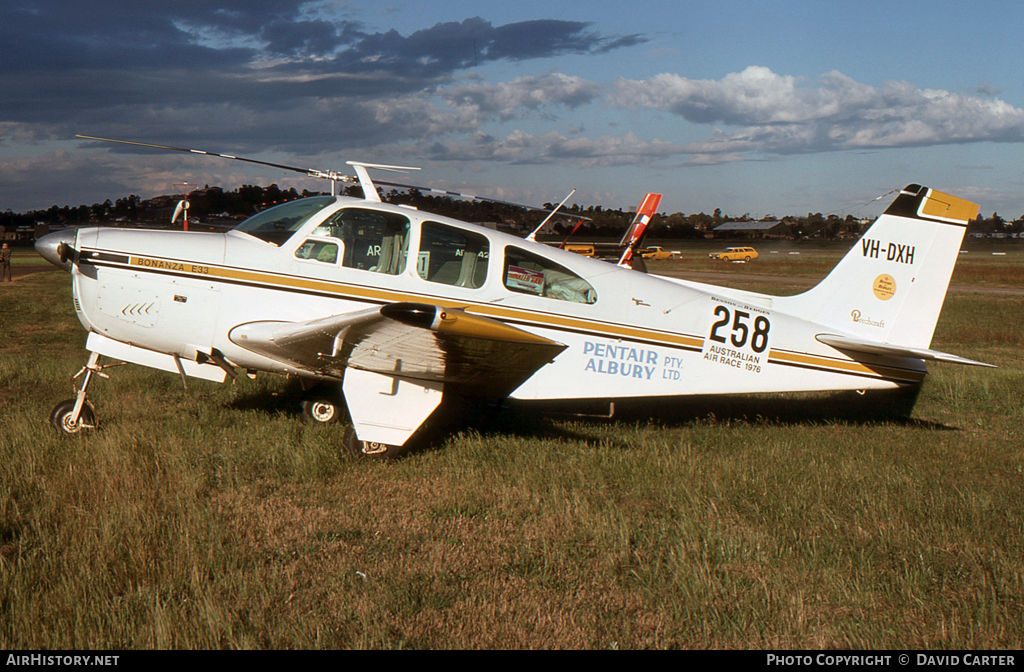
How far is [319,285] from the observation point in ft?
19.1

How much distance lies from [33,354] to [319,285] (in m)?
8.51

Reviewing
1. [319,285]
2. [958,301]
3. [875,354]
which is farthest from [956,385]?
[958,301]

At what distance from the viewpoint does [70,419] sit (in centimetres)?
627

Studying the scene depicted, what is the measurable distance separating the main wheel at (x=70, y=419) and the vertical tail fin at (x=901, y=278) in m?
6.94

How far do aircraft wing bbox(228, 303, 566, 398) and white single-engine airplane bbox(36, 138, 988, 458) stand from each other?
0.02 m

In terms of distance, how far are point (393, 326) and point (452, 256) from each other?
1.36 m

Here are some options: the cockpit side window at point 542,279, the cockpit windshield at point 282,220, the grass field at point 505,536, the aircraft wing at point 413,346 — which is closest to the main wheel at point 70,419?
the grass field at point 505,536

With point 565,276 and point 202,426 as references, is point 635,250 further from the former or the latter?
point 202,426

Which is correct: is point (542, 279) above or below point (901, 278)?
below

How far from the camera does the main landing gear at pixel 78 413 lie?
6.26 m

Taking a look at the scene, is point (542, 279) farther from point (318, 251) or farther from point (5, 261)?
point (5, 261)

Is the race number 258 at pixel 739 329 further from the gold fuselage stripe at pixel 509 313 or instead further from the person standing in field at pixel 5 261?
the person standing in field at pixel 5 261

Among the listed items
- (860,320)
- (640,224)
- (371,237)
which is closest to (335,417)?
(371,237)

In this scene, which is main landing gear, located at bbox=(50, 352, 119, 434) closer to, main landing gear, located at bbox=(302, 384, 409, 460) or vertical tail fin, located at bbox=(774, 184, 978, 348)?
main landing gear, located at bbox=(302, 384, 409, 460)
